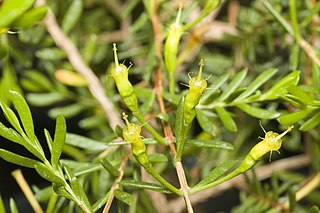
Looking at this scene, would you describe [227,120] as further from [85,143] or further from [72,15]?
[72,15]

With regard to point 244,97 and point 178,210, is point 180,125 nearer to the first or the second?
point 244,97

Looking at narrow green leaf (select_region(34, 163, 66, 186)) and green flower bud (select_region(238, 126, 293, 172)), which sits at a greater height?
narrow green leaf (select_region(34, 163, 66, 186))

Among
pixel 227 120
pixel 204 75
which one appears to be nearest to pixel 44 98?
pixel 204 75

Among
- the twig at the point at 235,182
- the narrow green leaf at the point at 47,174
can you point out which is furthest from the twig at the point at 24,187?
the twig at the point at 235,182

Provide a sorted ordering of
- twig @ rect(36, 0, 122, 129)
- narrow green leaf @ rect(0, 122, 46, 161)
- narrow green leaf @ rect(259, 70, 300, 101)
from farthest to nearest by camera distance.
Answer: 1. twig @ rect(36, 0, 122, 129)
2. narrow green leaf @ rect(259, 70, 300, 101)
3. narrow green leaf @ rect(0, 122, 46, 161)

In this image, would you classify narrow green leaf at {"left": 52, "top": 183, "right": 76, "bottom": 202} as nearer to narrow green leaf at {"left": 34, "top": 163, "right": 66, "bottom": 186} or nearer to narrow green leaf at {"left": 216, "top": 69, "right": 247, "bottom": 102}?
narrow green leaf at {"left": 34, "top": 163, "right": 66, "bottom": 186}

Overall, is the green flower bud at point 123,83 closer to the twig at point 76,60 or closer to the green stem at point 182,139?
the green stem at point 182,139

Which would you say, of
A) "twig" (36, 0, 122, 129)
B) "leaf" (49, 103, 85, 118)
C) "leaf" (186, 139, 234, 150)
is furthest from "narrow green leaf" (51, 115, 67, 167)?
"leaf" (49, 103, 85, 118)
